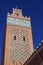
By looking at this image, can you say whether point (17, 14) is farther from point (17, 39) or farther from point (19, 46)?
point (19, 46)

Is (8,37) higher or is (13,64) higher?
(8,37)

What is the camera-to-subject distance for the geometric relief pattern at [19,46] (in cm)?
1676

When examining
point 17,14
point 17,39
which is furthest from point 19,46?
point 17,14

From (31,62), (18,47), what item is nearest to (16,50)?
(18,47)

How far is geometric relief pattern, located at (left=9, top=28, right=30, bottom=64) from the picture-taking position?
1676 cm

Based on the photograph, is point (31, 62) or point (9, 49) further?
point (9, 49)

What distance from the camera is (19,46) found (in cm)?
1747

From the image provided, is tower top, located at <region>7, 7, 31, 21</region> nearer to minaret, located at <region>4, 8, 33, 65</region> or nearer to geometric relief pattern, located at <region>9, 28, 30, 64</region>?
minaret, located at <region>4, 8, 33, 65</region>

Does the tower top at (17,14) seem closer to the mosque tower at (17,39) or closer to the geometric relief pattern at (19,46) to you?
the mosque tower at (17,39)

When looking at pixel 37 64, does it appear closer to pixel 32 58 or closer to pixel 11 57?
pixel 32 58

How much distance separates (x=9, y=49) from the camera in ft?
56.0

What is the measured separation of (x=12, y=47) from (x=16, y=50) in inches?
16.5

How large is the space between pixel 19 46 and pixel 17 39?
713 mm

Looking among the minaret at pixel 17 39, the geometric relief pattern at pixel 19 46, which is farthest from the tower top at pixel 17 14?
the geometric relief pattern at pixel 19 46
